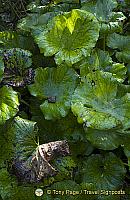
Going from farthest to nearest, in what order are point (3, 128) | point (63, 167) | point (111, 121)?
1. point (3, 128)
2. point (63, 167)
3. point (111, 121)

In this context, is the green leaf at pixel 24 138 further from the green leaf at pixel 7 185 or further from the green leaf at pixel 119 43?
the green leaf at pixel 119 43

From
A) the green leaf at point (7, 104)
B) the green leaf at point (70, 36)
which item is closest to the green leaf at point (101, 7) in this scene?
the green leaf at point (70, 36)

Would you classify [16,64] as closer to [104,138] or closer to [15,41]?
[15,41]

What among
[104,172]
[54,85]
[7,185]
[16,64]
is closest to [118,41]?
[54,85]

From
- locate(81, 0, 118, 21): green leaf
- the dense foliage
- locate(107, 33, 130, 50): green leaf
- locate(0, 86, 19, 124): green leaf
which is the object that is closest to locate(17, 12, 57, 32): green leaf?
the dense foliage

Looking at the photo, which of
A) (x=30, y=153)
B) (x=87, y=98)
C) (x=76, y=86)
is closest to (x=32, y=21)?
(x=76, y=86)

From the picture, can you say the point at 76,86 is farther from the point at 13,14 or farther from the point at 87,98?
the point at 13,14
